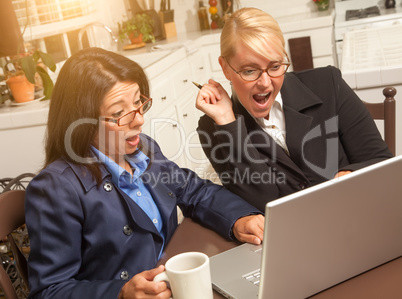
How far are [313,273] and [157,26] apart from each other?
12.9 ft

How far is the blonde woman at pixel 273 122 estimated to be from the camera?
1.48 metres

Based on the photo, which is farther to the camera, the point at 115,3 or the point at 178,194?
the point at 115,3

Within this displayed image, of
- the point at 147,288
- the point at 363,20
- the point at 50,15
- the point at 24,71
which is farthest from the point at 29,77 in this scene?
the point at 363,20

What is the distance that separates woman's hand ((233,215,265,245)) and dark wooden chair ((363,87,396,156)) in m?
0.65

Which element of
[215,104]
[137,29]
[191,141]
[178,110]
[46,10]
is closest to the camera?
[215,104]

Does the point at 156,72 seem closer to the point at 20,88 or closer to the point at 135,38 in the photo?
the point at 20,88

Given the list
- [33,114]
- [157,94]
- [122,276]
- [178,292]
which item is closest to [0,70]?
[33,114]

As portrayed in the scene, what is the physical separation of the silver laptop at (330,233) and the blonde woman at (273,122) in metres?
0.53

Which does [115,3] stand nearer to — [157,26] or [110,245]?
[157,26]


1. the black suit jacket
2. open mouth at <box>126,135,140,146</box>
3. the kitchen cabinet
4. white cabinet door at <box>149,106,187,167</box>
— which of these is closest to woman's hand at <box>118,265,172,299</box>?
open mouth at <box>126,135,140,146</box>

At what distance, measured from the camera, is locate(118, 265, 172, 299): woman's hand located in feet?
3.13

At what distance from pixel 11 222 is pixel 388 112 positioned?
46.5 inches

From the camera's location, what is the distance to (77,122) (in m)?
1.31

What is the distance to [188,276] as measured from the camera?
0.89 meters
